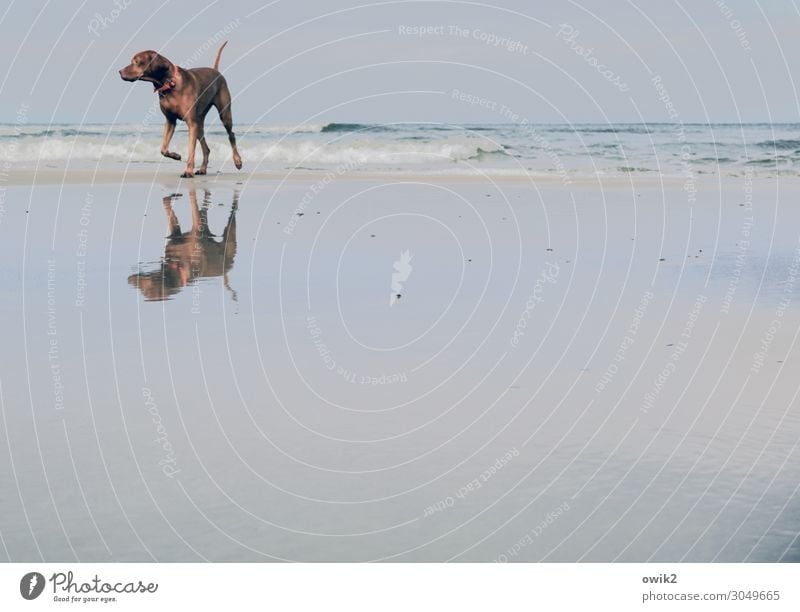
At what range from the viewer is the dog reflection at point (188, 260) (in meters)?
12.7

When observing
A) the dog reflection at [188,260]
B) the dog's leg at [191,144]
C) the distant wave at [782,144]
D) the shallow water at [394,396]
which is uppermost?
the distant wave at [782,144]

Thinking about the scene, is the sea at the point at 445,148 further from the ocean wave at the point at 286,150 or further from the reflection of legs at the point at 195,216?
the reflection of legs at the point at 195,216

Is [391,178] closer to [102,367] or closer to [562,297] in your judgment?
[562,297]

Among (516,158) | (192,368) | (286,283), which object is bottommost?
(192,368)

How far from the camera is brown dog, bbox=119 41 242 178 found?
1970 cm

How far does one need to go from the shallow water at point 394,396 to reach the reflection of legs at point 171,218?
144mm

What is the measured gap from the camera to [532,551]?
20.5 ft

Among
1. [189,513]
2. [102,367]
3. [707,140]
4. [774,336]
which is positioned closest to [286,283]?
[102,367]

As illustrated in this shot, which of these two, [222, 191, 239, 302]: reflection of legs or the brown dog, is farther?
the brown dog

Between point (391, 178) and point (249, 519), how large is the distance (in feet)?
Answer: 69.9

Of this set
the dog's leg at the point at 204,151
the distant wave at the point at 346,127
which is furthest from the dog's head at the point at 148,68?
the distant wave at the point at 346,127

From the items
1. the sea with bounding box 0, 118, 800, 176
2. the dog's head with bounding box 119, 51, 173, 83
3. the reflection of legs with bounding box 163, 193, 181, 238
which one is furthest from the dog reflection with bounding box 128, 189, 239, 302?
the sea with bounding box 0, 118, 800, 176

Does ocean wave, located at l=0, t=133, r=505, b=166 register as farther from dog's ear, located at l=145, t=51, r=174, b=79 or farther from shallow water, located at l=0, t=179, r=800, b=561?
shallow water, located at l=0, t=179, r=800, b=561
